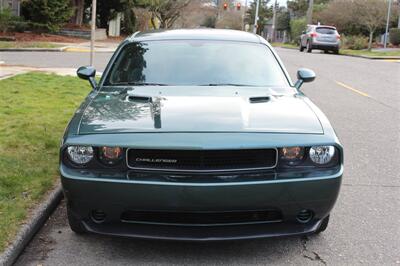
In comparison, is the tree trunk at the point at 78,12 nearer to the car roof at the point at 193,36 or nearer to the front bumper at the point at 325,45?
the front bumper at the point at 325,45

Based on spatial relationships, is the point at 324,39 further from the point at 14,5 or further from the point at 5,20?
the point at 14,5

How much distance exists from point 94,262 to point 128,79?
1816 millimetres

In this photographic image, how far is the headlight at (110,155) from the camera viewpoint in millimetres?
3541

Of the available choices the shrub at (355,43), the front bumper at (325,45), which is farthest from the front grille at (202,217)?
the shrub at (355,43)

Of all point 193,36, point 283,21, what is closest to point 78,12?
point 193,36

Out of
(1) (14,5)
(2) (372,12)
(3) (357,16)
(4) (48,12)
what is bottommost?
(4) (48,12)

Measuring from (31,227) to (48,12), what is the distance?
2598 cm

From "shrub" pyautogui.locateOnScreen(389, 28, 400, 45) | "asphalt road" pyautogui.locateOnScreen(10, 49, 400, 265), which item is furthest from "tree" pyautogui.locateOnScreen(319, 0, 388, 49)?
"asphalt road" pyautogui.locateOnScreen(10, 49, 400, 265)

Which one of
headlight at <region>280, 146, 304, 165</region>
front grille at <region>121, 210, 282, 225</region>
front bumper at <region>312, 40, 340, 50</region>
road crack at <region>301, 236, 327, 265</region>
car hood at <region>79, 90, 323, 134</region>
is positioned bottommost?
road crack at <region>301, 236, 327, 265</region>

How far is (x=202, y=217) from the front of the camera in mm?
3611

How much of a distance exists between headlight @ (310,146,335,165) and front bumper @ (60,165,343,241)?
3.7 inches

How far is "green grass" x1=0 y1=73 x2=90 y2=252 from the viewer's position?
436 centimetres

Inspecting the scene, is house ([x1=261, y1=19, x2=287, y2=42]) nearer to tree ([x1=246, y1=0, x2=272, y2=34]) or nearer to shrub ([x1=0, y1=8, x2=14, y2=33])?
tree ([x1=246, y1=0, x2=272, y2=34])

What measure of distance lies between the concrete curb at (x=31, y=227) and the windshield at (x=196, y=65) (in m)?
1.12
